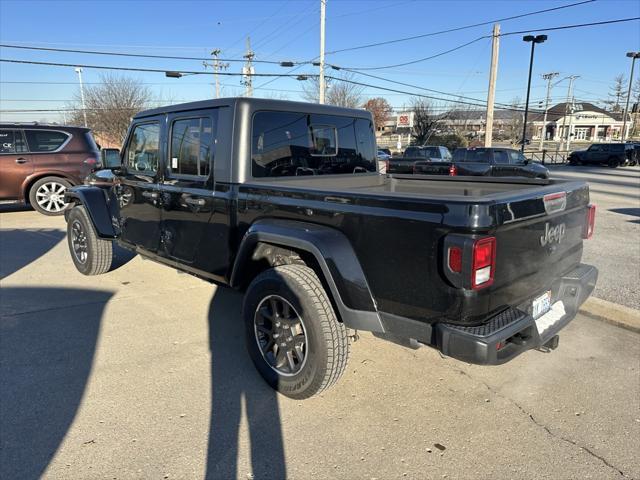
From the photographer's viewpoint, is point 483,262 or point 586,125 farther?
point 586,125

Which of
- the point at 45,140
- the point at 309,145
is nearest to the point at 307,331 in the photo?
the point at 309,145

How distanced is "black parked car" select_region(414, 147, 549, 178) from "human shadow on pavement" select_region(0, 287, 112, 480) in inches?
514

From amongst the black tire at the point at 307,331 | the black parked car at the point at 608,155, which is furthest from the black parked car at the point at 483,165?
the black parked car at the point at 608,155

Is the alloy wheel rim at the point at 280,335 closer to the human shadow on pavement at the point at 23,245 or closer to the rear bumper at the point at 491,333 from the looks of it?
the rear bumper at the point at 491,333

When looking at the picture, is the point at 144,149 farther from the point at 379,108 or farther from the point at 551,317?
the point at 379,108

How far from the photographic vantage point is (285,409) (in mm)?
2926

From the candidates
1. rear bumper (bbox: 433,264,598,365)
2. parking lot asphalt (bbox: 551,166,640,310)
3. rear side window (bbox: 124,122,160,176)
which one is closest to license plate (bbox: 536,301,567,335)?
rear bumper (bbox: 433,264,598,365)

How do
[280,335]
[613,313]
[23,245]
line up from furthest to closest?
1. [23,245]
2. [613,313]
3. [280,335]

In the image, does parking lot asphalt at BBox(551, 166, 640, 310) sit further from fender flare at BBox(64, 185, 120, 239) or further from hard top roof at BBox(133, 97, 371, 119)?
fender flare at BBox(64, 185, 120, 239)

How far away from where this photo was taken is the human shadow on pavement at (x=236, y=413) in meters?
2.41

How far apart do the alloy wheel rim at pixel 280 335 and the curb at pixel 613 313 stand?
10.00ft

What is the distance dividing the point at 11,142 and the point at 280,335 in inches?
375

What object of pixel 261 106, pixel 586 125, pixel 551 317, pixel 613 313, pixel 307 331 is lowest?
pixel 613 313

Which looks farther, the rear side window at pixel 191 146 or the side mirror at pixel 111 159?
the side mirror at pixel 111 159
